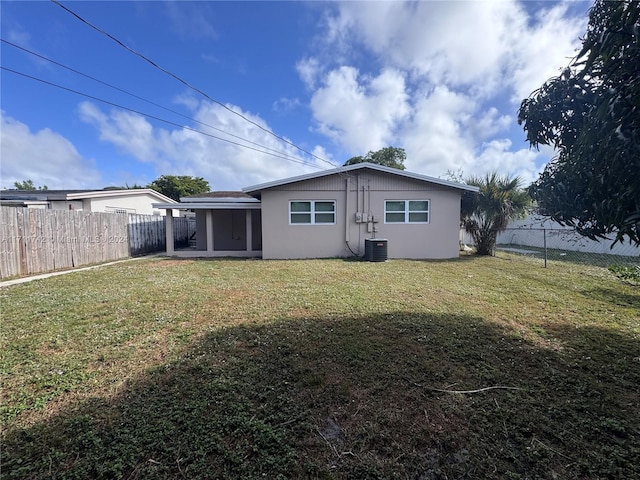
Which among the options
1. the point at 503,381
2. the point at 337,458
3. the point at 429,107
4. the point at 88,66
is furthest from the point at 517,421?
the point at 429,107

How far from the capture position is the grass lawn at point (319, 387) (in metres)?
1.95

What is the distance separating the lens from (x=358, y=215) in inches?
468

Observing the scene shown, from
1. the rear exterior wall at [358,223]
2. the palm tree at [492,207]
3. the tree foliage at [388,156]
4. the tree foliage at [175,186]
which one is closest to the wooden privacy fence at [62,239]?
the rear exterior wall at [358,223]

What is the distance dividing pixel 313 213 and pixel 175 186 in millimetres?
31606

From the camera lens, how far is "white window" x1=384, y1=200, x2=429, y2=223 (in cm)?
1209

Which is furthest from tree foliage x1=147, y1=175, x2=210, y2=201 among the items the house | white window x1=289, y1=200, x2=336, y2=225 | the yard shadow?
the yard shadow

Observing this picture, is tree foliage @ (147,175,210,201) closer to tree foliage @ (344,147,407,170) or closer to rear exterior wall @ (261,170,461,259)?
tree foliage @ (344,147,407,170)

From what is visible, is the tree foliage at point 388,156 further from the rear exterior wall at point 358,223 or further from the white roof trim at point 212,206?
the white roof trim at point 212,206

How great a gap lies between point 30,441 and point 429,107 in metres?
16.3

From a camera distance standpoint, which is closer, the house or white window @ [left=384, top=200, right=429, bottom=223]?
the house

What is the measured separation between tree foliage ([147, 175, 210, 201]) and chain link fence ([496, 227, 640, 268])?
116 ft

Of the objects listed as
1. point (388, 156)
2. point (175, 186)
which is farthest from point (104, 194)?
point (388, 156)

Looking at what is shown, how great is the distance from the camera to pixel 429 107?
14.2m

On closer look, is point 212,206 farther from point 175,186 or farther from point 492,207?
point 175,186
